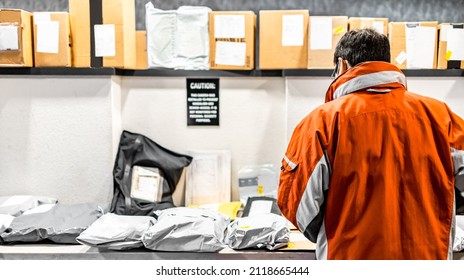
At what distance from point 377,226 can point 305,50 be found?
5.16 feet

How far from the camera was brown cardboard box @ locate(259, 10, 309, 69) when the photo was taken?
2770mm

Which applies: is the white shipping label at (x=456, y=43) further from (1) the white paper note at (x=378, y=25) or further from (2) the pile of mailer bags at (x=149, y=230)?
(2) the pile of mailer bags at (x=149, y=230)

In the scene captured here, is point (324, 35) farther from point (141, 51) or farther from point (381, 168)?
point (381, 168)

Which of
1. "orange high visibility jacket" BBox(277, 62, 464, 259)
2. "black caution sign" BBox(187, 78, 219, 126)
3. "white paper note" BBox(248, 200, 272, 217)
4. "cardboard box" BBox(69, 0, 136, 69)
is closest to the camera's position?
"orange high visibility jacket" BBox(277, 62, 464, 259)

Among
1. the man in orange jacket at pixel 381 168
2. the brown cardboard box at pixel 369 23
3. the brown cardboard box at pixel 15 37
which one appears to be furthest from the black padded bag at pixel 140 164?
the man in orange jacket at pixel 381 168

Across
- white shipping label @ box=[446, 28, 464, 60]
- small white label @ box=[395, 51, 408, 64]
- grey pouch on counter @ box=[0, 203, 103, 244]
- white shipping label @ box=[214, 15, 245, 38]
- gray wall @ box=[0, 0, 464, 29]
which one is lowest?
grey pouch on counter @ box=[0, 203, 103, 244]

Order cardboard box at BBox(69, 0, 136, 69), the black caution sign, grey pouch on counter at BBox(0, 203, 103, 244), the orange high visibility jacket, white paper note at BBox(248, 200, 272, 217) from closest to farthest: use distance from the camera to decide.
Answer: the orange high visibility jacket < grey pouch on counter at BBox(0, 203, 103, 244) < white paper note at BBox(248, 200, 272, 217) < cardboard box at BBox(69, 0, 136, 69) < the black caution sign

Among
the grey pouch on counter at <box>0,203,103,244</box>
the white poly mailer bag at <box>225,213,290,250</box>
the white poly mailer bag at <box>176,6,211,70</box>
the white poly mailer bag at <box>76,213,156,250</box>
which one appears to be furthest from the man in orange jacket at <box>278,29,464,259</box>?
the white poly mailer bag at <box>176,6,211,70</box>

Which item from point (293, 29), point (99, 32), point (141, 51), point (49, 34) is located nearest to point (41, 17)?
point (49, 34)

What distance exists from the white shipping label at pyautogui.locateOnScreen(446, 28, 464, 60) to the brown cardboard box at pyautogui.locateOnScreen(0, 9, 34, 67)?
2.29 meters

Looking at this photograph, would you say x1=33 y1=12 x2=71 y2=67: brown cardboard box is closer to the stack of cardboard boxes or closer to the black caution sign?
the stack of cardboard boxes
